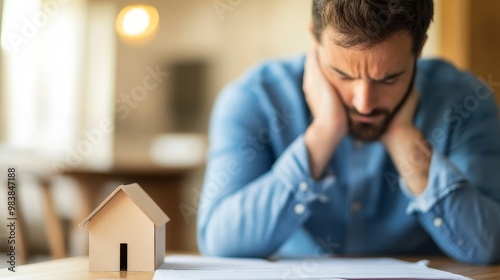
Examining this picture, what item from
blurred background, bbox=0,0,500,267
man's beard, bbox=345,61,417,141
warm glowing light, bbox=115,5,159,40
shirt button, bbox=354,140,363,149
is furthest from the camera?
blurred background, bbox=0,0,500,267

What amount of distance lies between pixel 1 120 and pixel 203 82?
61.6 inches

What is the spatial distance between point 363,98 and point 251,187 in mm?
234

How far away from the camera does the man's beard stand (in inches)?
34.6

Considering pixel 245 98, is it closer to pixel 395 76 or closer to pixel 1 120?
pixel 395 76

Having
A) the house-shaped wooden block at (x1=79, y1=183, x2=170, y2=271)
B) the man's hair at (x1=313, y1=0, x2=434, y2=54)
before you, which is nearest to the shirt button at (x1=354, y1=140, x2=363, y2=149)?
the man's hair at (x1=313, y1=0, x2=434, y2=54)

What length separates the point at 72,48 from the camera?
4.55m

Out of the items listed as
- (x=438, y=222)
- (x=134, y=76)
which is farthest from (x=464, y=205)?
(x=134, y=76)

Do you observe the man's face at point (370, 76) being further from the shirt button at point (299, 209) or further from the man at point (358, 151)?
the shirt button at point (299, 209)

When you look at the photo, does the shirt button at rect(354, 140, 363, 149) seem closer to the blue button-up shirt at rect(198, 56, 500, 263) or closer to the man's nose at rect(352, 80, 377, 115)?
the blue button-up shirt at rect(198, 56, 500, 263)

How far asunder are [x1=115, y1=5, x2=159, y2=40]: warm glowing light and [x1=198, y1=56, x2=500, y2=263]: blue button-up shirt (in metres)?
2.35

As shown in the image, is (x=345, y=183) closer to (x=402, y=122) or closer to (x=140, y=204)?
(x=402, y=122)

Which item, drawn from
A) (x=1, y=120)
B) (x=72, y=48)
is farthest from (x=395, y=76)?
(x=72, y=48)

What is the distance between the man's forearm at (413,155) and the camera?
92 centimetres

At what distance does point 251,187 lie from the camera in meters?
0.96
